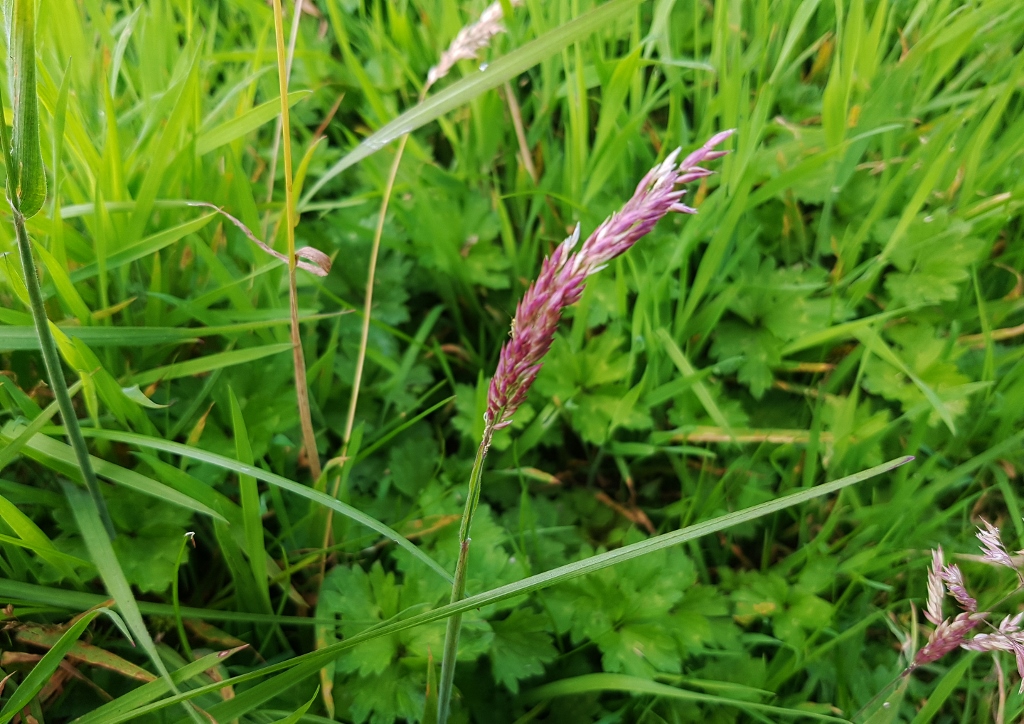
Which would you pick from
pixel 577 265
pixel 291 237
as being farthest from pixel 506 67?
pixel 577 265

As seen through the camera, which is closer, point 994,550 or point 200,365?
point 994,550

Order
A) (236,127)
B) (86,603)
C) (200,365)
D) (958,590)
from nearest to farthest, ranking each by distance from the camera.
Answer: (958,590) < (86,603) < (200,365) < (236,127)

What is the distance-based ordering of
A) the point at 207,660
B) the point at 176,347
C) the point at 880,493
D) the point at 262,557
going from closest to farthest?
1. the point at 207,660
2. the point at 262,557
3. the point at 176,347
4. the point at 880,493

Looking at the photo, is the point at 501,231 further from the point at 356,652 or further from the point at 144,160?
the point at 356,652

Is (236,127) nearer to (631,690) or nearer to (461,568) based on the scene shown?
(461,568)

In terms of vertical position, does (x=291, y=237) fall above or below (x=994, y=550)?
above

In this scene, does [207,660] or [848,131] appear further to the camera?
[848,131]

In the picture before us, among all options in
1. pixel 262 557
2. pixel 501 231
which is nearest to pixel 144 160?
pixel 501 231
